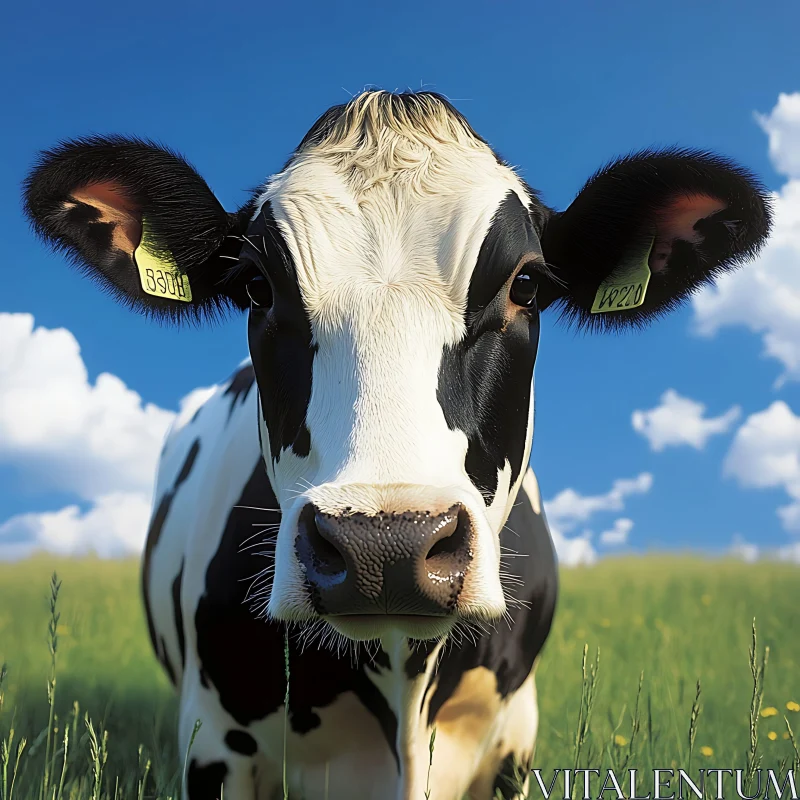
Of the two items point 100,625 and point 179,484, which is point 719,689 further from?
point 100,625

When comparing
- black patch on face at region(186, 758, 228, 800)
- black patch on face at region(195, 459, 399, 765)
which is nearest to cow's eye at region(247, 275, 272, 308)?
black patch on face at region(195, 459, 399, 765)

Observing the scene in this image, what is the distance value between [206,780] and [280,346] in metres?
1.84

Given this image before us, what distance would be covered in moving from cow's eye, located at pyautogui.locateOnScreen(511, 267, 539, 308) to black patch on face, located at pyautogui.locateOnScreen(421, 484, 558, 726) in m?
1.12

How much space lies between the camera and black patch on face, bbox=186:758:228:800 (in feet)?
11.6

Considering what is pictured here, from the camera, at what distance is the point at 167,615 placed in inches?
187

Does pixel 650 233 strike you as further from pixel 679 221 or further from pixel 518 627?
pixel 518 627

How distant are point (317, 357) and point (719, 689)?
241 inches

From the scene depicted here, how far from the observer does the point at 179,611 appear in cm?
432

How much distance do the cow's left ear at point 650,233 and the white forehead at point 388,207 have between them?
38 centimetres

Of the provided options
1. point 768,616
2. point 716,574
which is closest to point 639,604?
point 768,616

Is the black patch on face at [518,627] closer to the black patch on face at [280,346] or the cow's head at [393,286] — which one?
the cow's head at [393,286]

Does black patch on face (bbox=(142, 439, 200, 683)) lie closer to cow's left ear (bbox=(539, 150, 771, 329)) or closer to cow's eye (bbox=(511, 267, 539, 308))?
cow's left ear (bbox=(539, 150, 771, 329))

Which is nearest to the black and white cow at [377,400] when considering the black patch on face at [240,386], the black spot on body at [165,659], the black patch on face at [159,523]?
the black patch on face at [240,386]

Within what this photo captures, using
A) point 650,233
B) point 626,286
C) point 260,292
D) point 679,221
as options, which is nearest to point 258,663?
point 260,292
